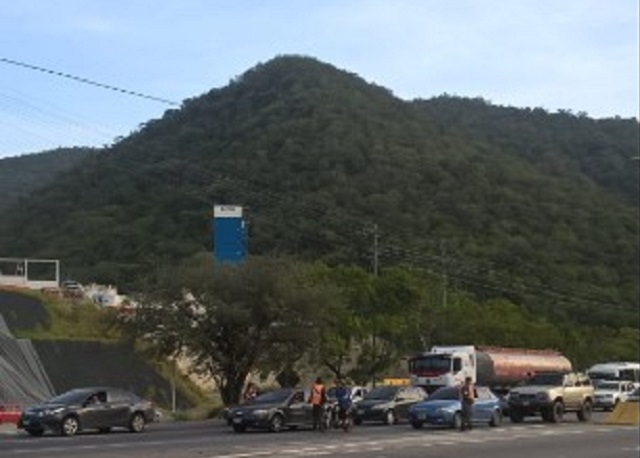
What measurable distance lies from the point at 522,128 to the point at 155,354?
82.3 meters

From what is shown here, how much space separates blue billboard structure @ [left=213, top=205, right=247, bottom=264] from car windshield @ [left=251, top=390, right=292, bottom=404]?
12.9m

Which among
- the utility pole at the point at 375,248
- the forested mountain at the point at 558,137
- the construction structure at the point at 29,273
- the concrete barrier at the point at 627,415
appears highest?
the forested mountain at the point at 558,137

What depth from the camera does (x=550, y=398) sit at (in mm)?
39156

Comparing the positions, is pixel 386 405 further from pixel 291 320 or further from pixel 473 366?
pixel 473 366

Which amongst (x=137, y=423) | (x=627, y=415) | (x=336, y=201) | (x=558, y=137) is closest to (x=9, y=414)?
(x=137, y=423)

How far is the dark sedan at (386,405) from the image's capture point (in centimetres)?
4003

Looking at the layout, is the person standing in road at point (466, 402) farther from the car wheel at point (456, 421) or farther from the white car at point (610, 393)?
the white car at point (610, 393)

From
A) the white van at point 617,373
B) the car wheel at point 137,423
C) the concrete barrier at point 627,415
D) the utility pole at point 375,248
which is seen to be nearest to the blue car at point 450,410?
the concrete barrier at point 627,415

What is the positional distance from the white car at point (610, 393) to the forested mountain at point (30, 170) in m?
34.2

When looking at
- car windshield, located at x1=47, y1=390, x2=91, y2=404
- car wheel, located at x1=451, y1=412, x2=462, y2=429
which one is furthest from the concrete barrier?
car windshield, located at x1=47, y1=390, x2=91, y2=404

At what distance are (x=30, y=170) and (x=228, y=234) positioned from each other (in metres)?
40.0

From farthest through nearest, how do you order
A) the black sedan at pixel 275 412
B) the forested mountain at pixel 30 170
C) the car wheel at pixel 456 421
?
the forested mountain at pixel 30 170, the car wheel at pixel 456 421, the black sedan at pixel 275 412

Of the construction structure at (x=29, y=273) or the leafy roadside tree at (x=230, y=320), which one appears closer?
the leafy roadside tree at (x=230, y=320)

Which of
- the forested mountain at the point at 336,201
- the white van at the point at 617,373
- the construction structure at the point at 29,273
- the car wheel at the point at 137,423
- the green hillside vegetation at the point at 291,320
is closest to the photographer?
the car wheel at the point at 137,423
